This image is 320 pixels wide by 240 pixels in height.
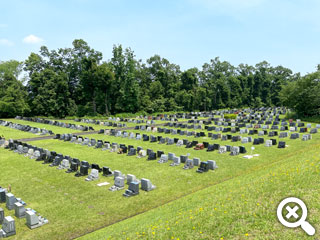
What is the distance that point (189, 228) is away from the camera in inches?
329

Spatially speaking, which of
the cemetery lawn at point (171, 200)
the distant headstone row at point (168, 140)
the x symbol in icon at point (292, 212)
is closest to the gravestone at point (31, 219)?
the cemetery lawn at point (171, 200)

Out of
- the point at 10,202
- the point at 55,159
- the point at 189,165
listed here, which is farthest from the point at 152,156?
the point at 10,202

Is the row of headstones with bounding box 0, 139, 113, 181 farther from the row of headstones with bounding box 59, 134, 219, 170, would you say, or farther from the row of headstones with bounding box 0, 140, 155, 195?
the row of headstones with bounding box 59, 134, 219, 170

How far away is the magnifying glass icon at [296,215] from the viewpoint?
716 cm

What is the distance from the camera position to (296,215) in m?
7.96

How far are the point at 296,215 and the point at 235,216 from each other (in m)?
1.91

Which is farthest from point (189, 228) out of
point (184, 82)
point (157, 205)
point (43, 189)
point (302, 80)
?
point (184, 82)

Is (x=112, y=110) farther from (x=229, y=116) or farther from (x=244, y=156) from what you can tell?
(x=244, y=156)

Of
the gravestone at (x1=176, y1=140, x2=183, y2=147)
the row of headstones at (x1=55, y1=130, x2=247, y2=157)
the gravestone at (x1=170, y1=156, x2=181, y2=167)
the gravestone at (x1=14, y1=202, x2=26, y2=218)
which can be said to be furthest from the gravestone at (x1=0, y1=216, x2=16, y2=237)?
the gravestone at (x1=176, y1=140, x2=183, y2=147)

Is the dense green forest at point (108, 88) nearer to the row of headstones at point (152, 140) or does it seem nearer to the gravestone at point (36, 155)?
the row of headstones at point (152, 140)

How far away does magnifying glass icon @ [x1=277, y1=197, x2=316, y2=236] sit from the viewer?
282 inches

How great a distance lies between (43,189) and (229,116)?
1798 inches

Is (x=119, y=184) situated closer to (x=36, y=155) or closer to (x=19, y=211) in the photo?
(x=19, y=211)

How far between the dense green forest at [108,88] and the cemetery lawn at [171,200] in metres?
41.1
